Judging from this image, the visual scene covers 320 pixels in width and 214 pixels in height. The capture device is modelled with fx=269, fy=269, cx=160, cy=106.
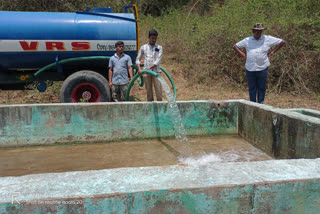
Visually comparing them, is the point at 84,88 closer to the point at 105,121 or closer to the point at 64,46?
the point at 64,46

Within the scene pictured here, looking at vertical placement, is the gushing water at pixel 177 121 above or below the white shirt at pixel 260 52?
below

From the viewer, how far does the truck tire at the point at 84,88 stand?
5.15 meters

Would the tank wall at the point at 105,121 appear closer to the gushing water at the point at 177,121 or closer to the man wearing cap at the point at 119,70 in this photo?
the gushing water at the point at 177,121

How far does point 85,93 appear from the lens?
5.29m

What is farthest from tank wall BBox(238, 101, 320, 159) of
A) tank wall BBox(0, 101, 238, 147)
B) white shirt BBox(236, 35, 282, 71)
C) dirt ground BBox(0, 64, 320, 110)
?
dirt ground BBox(0, 64, 320, 110)

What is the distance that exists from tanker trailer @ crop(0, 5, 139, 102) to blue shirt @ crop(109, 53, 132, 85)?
0.31 metres

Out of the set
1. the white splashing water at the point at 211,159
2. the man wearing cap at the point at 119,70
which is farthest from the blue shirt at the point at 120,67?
the white splashing water at the point at 211,159

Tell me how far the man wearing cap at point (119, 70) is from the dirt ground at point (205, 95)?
1.52 m

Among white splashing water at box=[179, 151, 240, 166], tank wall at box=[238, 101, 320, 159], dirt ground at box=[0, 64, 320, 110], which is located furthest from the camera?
dirt ground at box=[0, 64, 320, 110]

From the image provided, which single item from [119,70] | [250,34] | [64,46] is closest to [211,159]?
[119,70]

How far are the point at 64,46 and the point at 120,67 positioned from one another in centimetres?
112

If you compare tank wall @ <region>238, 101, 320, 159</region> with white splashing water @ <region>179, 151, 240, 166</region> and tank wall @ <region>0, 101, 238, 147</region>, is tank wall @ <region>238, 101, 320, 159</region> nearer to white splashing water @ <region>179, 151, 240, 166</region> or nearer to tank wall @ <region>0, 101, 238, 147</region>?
tank wall @ <region>0, 101, 238, 147</region>

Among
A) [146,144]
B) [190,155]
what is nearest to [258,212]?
[190,155]

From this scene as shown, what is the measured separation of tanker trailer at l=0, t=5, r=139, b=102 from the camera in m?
4.82
